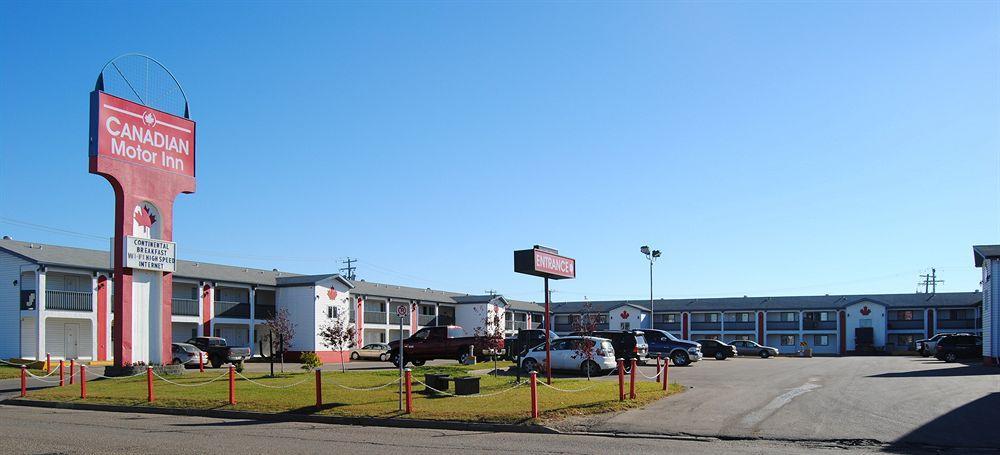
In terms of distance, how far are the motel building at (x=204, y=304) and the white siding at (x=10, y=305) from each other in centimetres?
5

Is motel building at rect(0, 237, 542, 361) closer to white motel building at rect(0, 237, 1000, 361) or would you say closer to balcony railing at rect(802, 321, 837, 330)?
white motel building at rect(0, 237, 1000, 361)

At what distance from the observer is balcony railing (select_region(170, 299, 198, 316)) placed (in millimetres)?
47188

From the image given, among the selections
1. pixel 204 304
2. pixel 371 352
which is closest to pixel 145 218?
pixel 204 304

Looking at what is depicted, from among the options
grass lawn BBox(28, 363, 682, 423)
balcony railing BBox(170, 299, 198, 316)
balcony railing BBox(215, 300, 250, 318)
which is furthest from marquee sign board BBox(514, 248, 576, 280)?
balcony railing BBox(215, 300, 250, 318)

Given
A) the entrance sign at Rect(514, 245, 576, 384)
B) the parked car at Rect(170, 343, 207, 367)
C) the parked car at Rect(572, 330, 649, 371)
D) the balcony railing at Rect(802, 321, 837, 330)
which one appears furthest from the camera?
the balcony railing at Rect(802, 321, 837, 330)

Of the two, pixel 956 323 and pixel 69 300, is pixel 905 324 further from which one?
pixel 69 300

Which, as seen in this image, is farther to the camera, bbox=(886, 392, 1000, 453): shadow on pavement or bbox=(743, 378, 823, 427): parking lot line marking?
bbox=(743, 378, 823, 427): parking lot line marking

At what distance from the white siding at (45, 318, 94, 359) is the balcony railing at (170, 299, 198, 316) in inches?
199

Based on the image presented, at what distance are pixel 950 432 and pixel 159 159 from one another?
25.2 metres

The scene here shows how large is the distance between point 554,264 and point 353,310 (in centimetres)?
3815

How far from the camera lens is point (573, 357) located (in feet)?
94.5

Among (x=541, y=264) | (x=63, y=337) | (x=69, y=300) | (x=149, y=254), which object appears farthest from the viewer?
(x=63, y=337)

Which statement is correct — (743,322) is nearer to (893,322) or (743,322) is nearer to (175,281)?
(893,322)

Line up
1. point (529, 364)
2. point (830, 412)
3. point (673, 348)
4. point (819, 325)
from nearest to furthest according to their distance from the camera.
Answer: point (830, 412)
point (529, 364)
point (673, 348)
point (819, 325)
